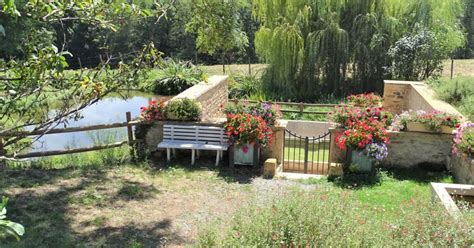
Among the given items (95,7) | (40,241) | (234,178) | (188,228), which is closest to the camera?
(95,7)

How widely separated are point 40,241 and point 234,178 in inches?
125

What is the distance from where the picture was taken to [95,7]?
3160mm

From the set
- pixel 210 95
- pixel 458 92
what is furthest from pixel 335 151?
pixel 210 95

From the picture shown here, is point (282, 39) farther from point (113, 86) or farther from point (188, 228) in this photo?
point (113, 86)

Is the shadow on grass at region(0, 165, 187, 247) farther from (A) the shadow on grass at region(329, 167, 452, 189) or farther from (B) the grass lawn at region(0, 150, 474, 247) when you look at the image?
(A) the shadow on grass at region(329, 167, 452, 189)

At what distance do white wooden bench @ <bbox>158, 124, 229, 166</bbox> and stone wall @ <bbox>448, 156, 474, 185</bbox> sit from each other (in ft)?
12.2

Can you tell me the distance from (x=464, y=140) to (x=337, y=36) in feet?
26.7

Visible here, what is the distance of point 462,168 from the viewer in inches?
260

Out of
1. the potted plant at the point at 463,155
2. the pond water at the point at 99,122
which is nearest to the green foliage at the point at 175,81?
the pond water at the point at 99,122

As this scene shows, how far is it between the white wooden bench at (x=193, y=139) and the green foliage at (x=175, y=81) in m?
9.69

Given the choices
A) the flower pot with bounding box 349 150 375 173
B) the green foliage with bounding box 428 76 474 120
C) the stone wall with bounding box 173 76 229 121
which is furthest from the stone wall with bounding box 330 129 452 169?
the stone wall with bounding box 173 76 229 121

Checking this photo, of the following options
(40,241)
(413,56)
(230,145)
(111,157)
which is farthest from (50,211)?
(413,56)

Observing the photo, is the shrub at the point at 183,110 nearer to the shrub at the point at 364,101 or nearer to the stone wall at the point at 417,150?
the stone wall at the point at 417,150

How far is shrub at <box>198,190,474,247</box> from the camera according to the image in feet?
11.5
